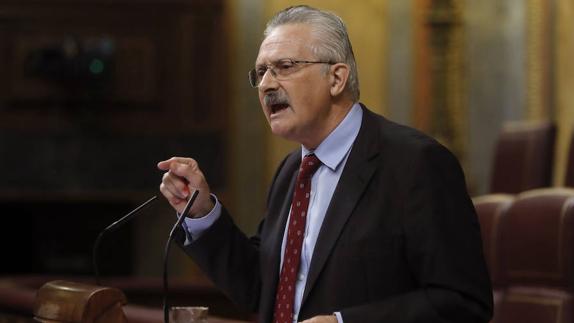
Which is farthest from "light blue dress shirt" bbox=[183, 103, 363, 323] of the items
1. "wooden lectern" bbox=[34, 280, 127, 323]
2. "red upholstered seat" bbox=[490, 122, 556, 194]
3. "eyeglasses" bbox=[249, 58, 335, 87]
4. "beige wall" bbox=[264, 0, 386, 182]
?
"beige wall" bbox=[264, 0, 386, 182]

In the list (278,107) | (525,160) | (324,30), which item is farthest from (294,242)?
(525,160)

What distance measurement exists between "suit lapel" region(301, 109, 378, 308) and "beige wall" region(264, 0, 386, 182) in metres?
4.49

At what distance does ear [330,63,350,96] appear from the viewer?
1.69 m

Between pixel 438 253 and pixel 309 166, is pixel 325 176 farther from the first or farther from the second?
pixel 438 253

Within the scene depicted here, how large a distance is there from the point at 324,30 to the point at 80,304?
20.3 inches

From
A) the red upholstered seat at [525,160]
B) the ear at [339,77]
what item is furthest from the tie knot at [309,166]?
the red upholstered seat at [525,160]

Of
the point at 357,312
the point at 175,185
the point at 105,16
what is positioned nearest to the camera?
the point at 357,312

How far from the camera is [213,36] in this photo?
6152mm

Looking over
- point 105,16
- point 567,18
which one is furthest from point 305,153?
point 105,16

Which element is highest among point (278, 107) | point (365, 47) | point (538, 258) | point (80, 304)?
point (278, 107)

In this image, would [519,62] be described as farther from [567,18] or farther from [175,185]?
[175,185]

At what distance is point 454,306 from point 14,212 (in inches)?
189

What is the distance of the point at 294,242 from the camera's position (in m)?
1.70

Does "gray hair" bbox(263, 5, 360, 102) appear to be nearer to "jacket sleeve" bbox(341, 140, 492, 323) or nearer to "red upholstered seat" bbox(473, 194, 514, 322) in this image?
"jacket sleeve" bbox(341, 140, 492, 323)
